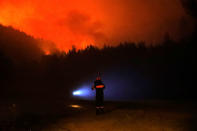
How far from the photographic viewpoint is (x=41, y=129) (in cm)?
942

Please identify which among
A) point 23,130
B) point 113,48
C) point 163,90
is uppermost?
point 113,48

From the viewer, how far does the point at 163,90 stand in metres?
34.9

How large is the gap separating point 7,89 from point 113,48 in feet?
95.6

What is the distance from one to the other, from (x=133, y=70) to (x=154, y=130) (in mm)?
42644

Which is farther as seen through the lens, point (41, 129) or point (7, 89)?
point (7, 89)

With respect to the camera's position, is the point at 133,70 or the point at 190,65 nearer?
the point at 190,65

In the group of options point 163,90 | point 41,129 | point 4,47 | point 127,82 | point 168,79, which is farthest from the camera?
point 4,47

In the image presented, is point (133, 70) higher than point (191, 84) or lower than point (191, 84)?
higher

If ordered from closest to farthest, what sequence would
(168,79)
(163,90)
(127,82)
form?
(163,90), (168,79), (127,82)

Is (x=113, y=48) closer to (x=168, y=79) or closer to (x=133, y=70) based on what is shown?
(x=133, y=70)

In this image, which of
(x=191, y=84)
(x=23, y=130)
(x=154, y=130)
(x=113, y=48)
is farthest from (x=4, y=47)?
(x=154, y=130)

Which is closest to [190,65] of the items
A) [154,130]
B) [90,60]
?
[90,60]

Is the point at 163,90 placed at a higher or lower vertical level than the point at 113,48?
lower

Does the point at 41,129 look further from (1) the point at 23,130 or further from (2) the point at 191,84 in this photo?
(2) the point at 191,84
